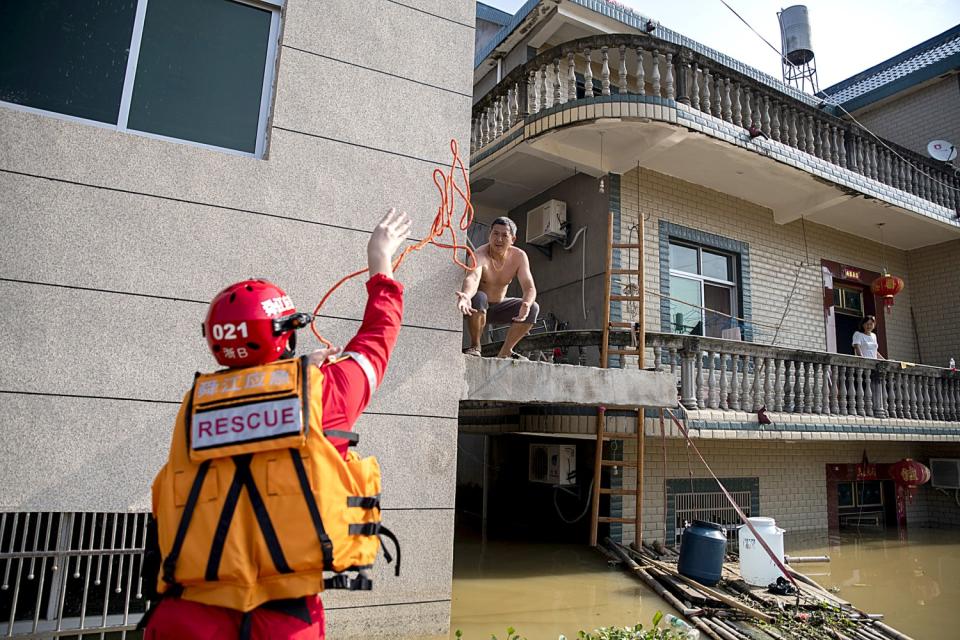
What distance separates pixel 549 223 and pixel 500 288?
4565mm

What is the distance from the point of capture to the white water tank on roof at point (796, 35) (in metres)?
14.4

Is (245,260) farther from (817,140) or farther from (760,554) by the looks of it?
(817,140)

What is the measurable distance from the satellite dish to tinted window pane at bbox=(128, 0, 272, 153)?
1298 cm

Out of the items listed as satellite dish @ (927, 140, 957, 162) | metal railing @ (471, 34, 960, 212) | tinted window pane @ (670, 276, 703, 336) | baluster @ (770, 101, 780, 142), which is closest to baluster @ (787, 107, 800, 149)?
metal railing @ (471, 34, 960, 212)

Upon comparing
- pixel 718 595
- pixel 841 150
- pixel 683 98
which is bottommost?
pixel 718 595

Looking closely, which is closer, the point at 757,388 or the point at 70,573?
the point at 70,573

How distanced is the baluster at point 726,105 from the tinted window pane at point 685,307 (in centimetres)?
243

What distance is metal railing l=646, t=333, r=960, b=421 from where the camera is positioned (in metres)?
7.82

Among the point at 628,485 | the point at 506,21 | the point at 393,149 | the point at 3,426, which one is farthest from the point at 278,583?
the point at 506,21

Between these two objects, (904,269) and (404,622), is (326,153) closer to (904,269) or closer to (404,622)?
(404,622)

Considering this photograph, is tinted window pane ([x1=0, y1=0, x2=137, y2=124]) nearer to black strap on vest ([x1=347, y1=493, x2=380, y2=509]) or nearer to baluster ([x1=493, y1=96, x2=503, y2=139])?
black strap on vest ([x1=347, y1=493, x2=380, y2=509])

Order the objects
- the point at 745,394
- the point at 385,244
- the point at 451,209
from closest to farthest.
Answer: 1. the point at 385,244
2. the point at 451,209
3. the point at 745,394

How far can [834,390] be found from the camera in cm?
901

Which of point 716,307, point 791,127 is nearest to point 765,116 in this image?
point 791,127
